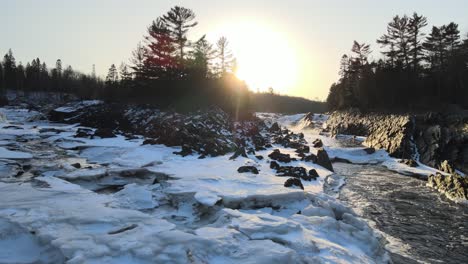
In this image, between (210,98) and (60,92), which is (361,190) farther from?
(60,92)

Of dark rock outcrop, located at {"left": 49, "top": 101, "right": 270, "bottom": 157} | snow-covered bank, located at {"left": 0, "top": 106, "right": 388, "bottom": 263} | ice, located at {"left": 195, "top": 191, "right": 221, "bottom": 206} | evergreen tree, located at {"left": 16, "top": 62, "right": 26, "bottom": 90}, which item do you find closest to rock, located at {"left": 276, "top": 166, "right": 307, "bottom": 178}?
snow-covered bank, located at {"left": 0, "top": 106, "right": 388, "bottom": 263}

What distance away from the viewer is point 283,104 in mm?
128375

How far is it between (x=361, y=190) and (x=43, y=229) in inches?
505

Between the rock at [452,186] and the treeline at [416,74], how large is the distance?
24593mm

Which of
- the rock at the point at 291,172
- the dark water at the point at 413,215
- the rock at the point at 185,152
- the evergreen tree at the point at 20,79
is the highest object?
the evergreen tree at the point at 20,79

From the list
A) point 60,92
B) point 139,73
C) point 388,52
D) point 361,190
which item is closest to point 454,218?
point 361,190

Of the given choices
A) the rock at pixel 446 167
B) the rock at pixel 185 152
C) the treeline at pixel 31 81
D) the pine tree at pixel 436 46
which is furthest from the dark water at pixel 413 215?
the treeline at pixel 31 81

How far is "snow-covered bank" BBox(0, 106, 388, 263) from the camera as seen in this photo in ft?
20.9

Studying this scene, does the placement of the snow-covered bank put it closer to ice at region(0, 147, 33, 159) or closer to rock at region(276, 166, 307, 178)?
rock at region(276, 166, 307, 178)

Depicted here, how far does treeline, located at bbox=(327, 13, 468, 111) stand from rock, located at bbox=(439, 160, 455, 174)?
1871cm

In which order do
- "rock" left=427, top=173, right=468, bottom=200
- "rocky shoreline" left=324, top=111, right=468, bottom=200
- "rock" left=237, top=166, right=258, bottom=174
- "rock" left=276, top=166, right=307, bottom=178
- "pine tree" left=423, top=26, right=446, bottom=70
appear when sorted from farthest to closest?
"pine tree" left=423, top=26, right=446, bottom=70, "rocky shoreline" left=324, top=111, right=468, bottom=200, "rock" left=276, top=166, right=307, bottom=178, "rock" left=237, top=166, right=258, bottom=174, "rock" left=427, top=173, right=468, bottom=200

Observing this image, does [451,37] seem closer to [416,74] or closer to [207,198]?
[416,74]

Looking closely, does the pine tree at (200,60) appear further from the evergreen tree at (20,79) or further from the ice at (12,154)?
the evergreen tree at (20,79)

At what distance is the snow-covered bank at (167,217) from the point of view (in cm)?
637
